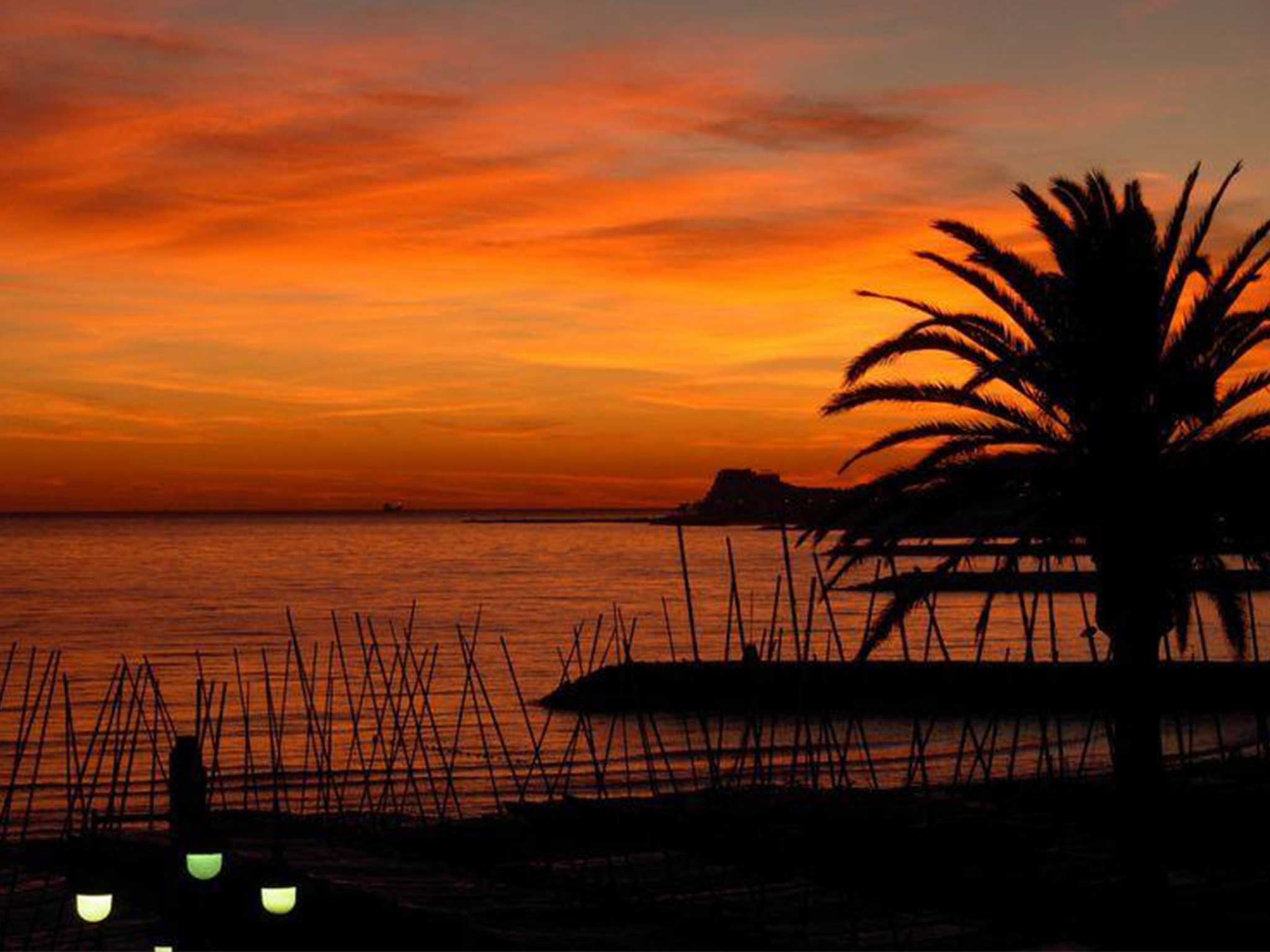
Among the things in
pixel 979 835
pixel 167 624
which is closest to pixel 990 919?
pixel 979 835

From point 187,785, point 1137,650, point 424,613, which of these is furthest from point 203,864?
point 424,613

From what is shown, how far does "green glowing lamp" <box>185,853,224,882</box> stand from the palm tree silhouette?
23.1 ft

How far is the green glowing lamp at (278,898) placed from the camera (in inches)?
353

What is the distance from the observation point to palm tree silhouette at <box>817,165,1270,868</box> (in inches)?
570

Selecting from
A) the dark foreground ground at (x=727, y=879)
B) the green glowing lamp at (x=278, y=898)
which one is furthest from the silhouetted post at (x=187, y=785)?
the green glowing lamp at (x=278, y=898)

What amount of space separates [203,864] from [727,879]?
6.73 m

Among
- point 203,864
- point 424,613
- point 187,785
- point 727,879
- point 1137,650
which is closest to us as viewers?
point 203,864

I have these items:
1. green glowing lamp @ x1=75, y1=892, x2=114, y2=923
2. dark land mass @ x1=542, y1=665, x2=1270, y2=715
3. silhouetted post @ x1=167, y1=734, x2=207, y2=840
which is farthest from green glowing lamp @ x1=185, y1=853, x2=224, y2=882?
dark land mass @ x1=542, y1=665, x2=1270, y2=715

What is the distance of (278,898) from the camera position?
8.99m

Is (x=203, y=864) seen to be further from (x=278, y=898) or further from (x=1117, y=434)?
(x=1117, y=434)

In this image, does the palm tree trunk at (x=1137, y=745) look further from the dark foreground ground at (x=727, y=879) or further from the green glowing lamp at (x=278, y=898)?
the green glowing lamp at (x=278, y=898)

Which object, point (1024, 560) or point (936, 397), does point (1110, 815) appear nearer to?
point (936, 397)

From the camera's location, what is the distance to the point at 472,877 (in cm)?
1540

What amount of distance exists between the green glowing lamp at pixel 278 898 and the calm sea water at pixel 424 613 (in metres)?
12.6
